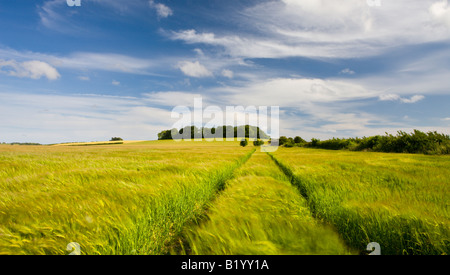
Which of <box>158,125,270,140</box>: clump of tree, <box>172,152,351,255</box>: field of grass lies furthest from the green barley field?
<box>158,125,270,140</box>: clump of tree

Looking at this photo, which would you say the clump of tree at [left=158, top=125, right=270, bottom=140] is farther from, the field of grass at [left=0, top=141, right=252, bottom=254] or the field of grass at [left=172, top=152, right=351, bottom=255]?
the field of grass at [left=172, top=152, right=351, bottom=255]

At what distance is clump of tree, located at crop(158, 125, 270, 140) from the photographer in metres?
79.4

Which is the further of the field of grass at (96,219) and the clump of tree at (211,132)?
the clump of tree at (211,132)

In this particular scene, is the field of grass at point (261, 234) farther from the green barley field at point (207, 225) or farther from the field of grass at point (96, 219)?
the field of grass at point (96, 219)

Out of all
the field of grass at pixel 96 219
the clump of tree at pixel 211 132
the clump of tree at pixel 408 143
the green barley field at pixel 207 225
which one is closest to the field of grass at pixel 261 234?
the green barley field at pixel 207 225

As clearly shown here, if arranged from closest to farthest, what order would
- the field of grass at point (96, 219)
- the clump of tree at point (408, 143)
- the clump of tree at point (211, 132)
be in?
the field of grass at point (96, 219) < the clump of tree at point (408, 143) < the clump of tree at point (211, 132)

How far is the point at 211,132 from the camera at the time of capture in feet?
296

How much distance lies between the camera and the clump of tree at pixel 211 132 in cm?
7938

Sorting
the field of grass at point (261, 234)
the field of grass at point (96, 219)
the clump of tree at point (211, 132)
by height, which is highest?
the clump of tree at point (211, 132)

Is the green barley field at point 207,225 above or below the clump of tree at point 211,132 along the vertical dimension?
below

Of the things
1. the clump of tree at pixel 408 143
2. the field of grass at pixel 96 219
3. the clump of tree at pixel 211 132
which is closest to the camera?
the field of grass at pixel 96 219

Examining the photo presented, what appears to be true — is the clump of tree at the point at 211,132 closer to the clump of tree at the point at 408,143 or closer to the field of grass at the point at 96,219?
the clump of tree at the point at 408,143
